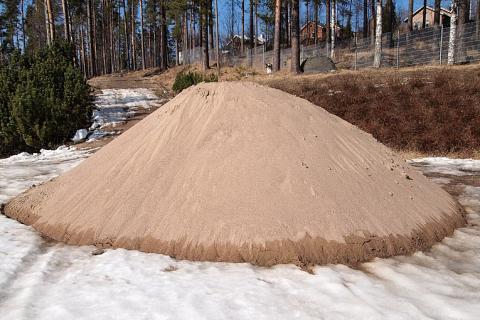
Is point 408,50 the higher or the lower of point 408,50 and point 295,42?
the lower

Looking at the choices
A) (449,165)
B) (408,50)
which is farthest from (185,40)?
(449,165)

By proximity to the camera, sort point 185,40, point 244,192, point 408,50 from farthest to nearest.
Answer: point 185,40, point 408,50, point 244,192

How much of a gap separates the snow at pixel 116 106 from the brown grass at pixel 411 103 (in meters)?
6.44

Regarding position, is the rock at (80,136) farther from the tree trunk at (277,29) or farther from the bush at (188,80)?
the tree trunk at (277,29)

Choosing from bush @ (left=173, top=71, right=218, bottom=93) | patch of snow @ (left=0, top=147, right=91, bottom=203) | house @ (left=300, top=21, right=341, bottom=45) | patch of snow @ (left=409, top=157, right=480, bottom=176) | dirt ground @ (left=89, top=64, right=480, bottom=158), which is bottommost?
patch of snow @ (left=409, top=157, right=480, bottom=176)

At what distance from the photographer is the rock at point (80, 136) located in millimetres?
13273

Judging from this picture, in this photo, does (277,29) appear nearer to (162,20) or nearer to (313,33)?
(162,20)

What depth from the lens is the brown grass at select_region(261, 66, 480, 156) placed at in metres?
11.4

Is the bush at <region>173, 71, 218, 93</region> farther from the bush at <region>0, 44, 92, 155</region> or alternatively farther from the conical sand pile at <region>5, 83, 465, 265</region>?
the conical sand pile at <region>5, 83, 465, 265</region>

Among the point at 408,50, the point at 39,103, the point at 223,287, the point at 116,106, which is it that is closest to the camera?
the point at 223,287

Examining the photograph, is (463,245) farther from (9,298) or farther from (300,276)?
(9,298)

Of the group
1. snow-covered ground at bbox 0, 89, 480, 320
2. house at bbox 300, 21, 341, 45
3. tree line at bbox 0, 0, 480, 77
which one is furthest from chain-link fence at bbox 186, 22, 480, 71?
house at bbox 300, 21, 341, 45

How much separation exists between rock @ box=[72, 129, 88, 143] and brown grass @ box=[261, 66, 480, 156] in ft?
25.7

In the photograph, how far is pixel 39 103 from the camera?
1207 cm
